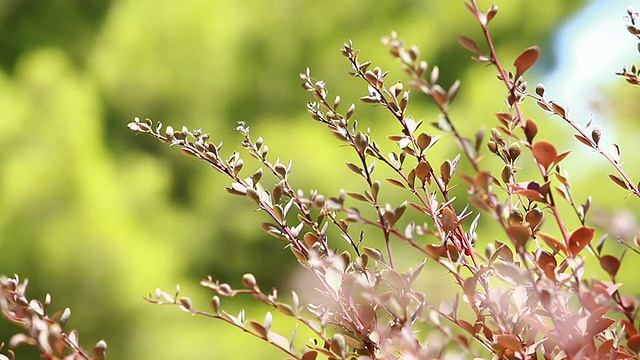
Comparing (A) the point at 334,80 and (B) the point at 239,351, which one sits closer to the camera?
(B) the point at 239,351

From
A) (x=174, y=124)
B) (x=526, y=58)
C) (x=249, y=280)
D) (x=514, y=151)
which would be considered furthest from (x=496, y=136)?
(x=174, y=124)

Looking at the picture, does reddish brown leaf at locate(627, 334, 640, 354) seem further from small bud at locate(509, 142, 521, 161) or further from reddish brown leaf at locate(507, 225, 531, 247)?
small bud at locate(509, 142, 521, 161)

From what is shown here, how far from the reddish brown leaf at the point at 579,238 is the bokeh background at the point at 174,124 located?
3.24 m

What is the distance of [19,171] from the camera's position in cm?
353

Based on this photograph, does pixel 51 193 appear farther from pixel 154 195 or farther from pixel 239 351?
pixel 239 351

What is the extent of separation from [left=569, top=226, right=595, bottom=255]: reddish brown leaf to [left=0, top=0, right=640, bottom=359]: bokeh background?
3.24 m

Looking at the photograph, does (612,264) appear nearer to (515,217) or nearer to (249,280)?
(515,217)

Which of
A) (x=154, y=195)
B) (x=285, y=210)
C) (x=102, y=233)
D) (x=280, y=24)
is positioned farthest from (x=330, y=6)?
(x=285, y=210)

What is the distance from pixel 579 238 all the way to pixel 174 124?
3701mm

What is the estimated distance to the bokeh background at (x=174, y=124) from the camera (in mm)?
3551

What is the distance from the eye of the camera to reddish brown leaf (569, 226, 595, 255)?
448 mm

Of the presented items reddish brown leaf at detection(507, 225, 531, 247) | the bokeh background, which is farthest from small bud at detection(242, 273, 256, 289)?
the bokeh background

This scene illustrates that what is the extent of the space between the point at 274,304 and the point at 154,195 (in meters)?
→ 3.61

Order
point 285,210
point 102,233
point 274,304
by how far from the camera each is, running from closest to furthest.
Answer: point 274,304 → point 285,210 → point 102,233
